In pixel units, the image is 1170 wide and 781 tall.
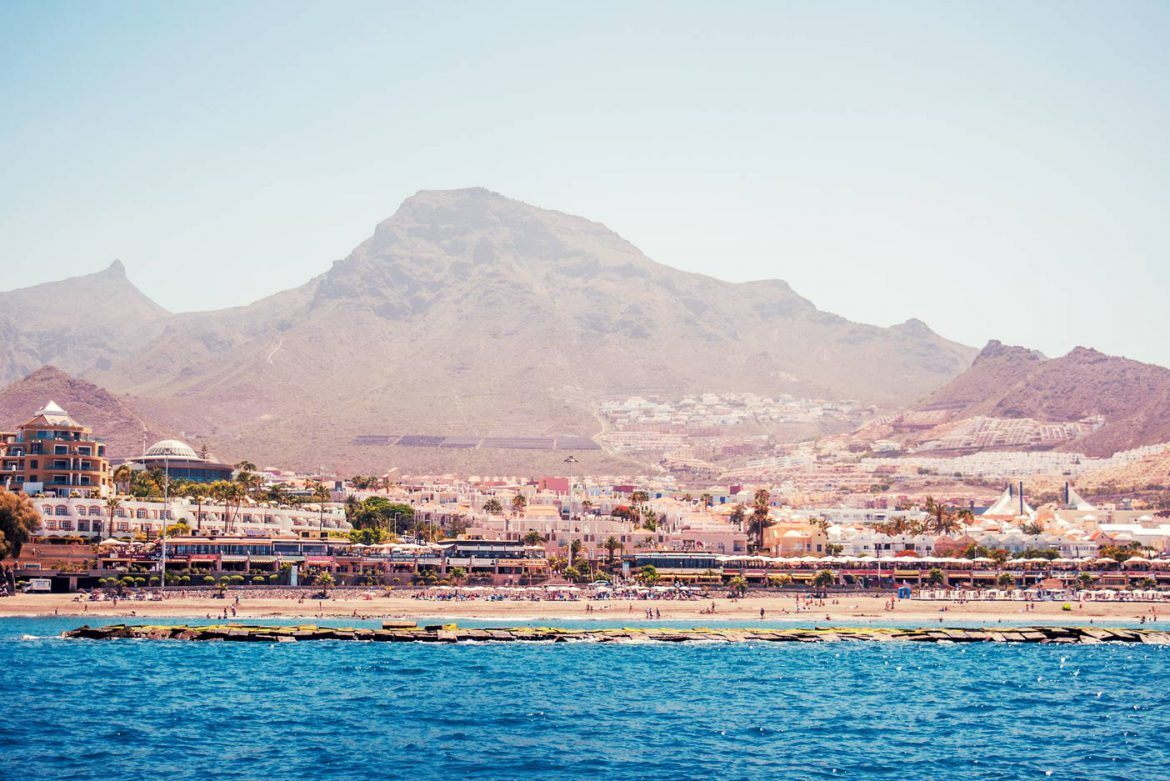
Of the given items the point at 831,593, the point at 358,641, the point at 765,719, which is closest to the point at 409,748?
the point at 765,719

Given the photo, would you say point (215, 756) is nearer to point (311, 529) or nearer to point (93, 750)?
point (93, 750)

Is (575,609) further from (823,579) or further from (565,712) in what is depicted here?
(565,712)

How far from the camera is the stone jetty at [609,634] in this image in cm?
8081

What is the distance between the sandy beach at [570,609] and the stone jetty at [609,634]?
8543 mm

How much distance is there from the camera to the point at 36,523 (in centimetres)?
10869

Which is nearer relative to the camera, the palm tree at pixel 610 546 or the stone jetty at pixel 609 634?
the stone jetty at pixel 609 634

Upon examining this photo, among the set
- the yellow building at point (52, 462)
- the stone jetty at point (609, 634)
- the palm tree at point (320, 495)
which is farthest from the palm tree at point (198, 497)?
the stone jetty at point (609, 634)

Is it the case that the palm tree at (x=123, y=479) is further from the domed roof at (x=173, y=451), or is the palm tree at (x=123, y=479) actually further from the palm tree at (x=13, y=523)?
the palm tree at (x=13, y=523)

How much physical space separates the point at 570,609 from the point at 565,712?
165 ft

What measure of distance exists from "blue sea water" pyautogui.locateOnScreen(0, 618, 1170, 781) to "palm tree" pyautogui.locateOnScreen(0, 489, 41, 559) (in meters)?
22.7

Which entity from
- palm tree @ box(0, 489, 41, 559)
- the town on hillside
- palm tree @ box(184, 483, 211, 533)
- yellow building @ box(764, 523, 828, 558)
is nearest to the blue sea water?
palm tree @ box(0, 489, 41, 559)

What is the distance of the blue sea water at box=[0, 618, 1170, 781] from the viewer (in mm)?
43250

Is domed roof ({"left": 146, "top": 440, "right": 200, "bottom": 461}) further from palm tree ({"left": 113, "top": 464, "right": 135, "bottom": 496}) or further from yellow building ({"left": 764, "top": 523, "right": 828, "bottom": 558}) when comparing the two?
yellow building ({"left": 764, "top": 523, "right": 828, "bottom": 558})

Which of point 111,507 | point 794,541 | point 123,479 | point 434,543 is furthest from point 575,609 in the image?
point 123,479
